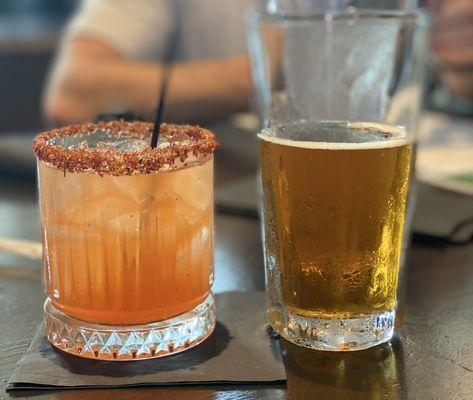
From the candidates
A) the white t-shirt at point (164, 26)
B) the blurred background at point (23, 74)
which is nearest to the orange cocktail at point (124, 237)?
the white t-shirt at point (164, 26)

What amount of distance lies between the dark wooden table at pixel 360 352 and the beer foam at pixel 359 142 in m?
0.18

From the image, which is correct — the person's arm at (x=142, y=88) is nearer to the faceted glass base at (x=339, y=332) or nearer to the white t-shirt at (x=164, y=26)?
the white t-shirt at (x=164, y=26)

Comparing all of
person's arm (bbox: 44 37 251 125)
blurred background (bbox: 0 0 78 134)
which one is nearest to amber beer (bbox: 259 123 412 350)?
person's arm (bbox: 44 37 251 125)

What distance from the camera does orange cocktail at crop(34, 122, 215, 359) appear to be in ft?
1.98

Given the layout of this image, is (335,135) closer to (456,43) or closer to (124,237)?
(124,237)

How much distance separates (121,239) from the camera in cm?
62

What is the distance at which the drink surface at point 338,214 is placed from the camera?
2.04 ft

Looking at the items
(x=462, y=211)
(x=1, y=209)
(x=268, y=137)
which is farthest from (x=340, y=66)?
(x=1, y=209)

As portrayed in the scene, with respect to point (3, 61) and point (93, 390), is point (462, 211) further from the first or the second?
point (3, 61)

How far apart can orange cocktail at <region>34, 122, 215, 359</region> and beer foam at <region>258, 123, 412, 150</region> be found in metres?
0.06

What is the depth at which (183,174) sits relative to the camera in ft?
2.05

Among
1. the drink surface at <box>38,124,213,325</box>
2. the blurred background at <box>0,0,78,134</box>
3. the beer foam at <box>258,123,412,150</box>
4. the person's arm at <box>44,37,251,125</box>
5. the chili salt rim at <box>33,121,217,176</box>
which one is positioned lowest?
the blurred background at <box>0,0,78,134</box>

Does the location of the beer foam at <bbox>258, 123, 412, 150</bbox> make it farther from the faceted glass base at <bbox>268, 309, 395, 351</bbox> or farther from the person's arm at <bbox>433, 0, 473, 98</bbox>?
the person's arm at <bbox>433, 0, 473, 98</bbox>

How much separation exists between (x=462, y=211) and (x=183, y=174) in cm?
60
